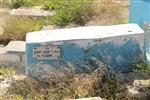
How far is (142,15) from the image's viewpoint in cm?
668

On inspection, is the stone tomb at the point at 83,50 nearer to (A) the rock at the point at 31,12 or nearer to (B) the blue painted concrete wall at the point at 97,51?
(B) the blue painted concrete wall at the point at 97,51

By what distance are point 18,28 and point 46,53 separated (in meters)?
2.36

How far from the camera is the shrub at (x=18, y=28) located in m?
8.23

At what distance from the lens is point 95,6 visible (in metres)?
9.30

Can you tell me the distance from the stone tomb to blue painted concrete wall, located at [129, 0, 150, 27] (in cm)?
37

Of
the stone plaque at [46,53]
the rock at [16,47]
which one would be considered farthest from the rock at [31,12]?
the stone plaque at [46,53]

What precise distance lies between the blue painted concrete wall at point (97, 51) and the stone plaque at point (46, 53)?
0.04 metres

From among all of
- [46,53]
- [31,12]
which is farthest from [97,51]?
[31,12]

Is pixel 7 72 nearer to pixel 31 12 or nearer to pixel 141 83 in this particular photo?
pixel 141 83

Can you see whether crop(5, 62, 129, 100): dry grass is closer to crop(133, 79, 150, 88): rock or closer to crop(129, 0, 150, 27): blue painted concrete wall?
crop(133, 79, 150, 88): rock

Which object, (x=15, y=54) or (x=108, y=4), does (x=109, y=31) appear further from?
(x=108, y=4)

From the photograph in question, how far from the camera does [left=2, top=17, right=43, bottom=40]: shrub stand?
8234mm

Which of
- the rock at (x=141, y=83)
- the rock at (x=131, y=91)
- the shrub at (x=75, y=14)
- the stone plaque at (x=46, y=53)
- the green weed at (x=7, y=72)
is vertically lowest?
the green weed at (x=7, y=72)

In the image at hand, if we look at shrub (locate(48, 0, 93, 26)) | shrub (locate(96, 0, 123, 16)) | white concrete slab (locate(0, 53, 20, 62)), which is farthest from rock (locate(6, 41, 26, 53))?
shrub (locate(96, 0, 123, 16))
